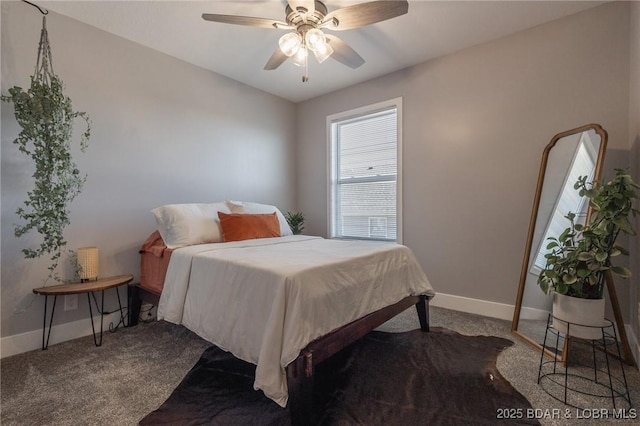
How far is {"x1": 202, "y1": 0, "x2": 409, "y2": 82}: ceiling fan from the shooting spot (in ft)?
5.99

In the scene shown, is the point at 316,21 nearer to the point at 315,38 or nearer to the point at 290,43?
the point at 315,38

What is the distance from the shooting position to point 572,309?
169 cm

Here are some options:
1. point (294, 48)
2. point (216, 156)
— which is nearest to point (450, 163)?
point (294, 48)

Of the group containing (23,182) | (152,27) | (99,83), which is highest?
(152,27)

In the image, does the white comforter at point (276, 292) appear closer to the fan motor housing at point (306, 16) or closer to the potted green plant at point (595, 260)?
the potted green plant at point (595, 260)

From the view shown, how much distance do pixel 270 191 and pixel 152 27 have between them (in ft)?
7.08

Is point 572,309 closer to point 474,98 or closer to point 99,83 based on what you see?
point 474,98

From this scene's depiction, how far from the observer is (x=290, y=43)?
2.10 m

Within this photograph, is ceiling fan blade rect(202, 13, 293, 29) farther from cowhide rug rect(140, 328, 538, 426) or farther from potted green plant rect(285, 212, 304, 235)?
potted green plant rect(285, 212, 304, 235)

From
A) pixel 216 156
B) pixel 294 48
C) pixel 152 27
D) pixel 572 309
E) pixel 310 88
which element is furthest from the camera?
pixel 310 88

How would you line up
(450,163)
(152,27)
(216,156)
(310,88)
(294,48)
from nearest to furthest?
(294,48) → (152,27) → (450,163) → (216,156) → (310,88)

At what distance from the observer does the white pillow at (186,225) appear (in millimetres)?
2412

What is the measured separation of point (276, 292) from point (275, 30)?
7.56 ft

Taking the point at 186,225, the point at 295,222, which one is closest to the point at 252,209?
the point at 186,225
